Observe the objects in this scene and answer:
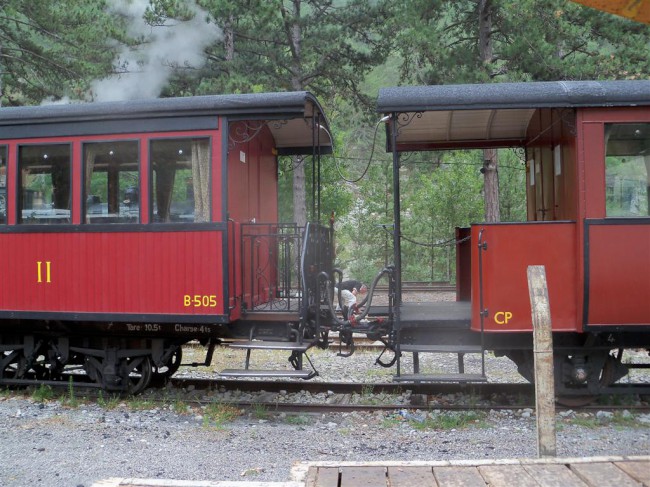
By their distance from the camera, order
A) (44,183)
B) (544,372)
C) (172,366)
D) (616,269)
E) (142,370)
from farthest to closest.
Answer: (172,366) → (142,370) → (44,183) → (616,269) → (544,372)

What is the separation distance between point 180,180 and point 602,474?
5.13 metres

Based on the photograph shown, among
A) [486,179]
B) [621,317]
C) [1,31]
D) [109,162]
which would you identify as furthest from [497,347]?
[1,31]

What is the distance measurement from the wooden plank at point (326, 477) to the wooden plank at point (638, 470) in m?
1.57

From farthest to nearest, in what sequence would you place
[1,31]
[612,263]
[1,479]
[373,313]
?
[1,31] → [373,313] → [612,263] → [1,479]

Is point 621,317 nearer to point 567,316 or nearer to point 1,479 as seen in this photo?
point 567,316

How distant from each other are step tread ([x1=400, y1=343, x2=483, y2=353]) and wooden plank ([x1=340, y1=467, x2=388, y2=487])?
3.04 m

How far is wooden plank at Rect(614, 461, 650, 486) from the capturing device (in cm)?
334

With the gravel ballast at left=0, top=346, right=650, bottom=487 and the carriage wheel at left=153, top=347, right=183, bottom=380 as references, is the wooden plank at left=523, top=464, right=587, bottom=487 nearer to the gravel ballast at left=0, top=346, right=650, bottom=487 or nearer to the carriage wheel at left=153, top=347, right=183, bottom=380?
the gravel ballast at left=0, top=346, right=650, bottom=487

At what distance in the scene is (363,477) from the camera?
11.6ft

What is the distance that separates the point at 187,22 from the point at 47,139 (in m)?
11.1

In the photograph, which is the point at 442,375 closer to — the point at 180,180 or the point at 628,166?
the point at 628,166

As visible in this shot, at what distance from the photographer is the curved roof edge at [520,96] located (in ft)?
21.0

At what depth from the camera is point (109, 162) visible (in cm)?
723

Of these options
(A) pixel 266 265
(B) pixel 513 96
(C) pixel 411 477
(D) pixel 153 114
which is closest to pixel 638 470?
(C) pixel 411 477
